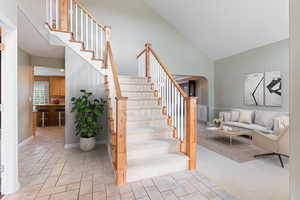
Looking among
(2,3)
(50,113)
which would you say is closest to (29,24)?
(2,3)

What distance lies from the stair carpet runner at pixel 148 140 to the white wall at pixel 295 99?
1886 mm

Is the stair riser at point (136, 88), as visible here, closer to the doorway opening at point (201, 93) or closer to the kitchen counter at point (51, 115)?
the doorway opening at point (201, 93)

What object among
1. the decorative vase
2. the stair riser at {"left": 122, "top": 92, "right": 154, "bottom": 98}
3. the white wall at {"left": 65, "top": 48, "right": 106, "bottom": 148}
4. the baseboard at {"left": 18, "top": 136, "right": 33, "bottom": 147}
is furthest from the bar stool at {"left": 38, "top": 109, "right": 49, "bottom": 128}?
the stair riser at {"left": 122, "top": 92, "right": 154, "bottom": 98}

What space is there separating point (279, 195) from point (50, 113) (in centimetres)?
801

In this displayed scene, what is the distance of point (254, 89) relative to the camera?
206 inches

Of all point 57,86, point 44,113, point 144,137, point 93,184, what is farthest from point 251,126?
point 57,86

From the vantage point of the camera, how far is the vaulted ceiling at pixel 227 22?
415cm

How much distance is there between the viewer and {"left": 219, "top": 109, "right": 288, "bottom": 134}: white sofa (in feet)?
13.8

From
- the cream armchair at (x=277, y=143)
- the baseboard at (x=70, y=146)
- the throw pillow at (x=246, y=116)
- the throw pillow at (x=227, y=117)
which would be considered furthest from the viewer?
the throw pillow at (x=227, y=117)

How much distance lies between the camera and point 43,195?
192cm

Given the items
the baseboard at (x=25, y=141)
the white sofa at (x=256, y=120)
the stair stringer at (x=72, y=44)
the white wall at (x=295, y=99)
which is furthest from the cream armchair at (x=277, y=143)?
Result: the baseboard at (x=25, y=141)

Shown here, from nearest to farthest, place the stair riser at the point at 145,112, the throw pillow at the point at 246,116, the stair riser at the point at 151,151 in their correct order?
the stair riser at the point at 151,151, the stair riser at the point at 145,112, the throw pillow at the point at 246,116

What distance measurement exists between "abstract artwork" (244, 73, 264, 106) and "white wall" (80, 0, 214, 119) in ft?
6.05

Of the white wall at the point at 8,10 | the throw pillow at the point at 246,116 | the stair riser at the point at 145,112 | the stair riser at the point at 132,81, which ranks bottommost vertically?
the throw pillow at the point at 246,116
